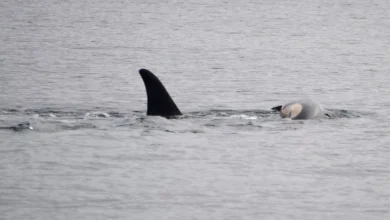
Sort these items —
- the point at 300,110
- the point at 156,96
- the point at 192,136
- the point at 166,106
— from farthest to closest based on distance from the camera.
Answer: the point at 300,110
the point at 166,106
the point at 156,96
the point at 192,136

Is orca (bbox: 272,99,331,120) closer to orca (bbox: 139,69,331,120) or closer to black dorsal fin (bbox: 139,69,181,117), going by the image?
orca (bbox: 139,69,331,120)

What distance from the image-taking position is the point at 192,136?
18984mm

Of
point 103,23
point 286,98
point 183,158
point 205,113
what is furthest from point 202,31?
point 183,158

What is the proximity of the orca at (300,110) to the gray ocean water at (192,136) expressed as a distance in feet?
0.53

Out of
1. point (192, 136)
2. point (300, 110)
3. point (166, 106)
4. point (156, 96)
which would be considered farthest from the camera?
point (300, 110)

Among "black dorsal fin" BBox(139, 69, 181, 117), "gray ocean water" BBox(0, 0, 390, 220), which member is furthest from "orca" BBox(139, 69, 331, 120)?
"gray ocean water" BBox(0, 0, 390, 220)

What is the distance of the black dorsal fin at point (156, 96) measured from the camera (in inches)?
762

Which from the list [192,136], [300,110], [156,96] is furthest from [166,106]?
[300,110]

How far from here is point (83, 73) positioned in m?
32.1

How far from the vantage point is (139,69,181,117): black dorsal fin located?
19344 mm

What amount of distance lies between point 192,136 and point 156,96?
109cm

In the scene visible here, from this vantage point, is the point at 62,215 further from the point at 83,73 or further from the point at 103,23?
the point at 103,23

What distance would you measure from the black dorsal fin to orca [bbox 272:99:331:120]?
245 cm

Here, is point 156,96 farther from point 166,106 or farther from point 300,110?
point 300,110
